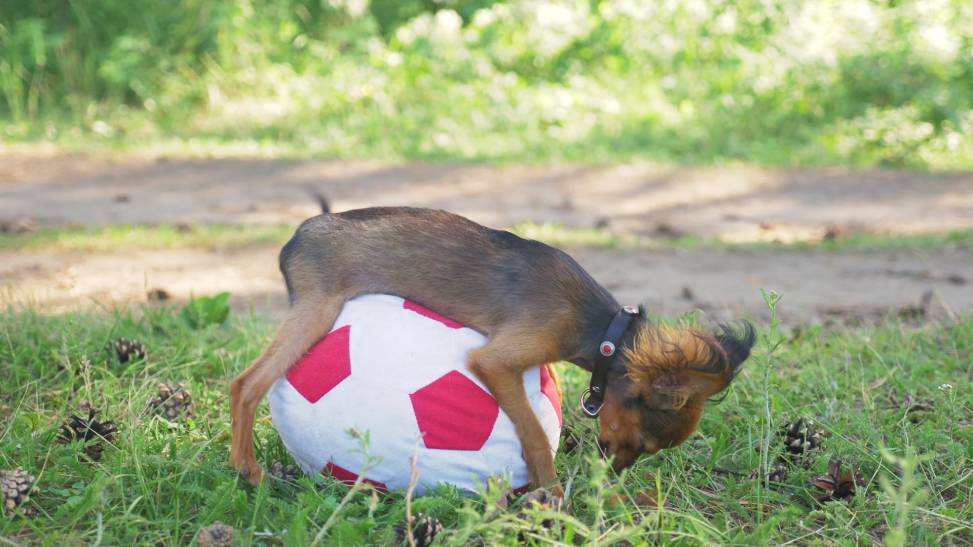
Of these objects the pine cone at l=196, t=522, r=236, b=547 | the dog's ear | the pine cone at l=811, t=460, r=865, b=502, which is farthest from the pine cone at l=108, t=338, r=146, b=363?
the pine cone at l=811, t=460, r=865, b=502

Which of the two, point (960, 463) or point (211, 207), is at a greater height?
point (211, 207)

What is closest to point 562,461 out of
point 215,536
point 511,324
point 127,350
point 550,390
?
point 550,390

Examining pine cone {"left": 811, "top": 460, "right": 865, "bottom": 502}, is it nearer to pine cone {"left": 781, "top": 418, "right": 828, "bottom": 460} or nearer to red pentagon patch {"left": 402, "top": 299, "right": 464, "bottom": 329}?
pine cone {"left": 781, "top": 418, "right": 828, "bottom": 460}

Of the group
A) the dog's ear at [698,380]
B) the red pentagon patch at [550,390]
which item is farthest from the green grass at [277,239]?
the dog's ear at [698,380]

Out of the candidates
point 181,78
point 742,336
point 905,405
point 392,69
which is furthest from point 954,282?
point 181,78

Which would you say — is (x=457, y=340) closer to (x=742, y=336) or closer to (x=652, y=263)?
(x=742, y=336)

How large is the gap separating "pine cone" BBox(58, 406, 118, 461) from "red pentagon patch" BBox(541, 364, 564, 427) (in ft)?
5.09

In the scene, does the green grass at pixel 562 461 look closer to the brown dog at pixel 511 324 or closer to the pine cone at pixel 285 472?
the pine cone at pixel 285 472

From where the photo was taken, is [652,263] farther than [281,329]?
Yes

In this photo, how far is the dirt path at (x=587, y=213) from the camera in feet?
21.5

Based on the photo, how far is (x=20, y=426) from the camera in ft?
12.4

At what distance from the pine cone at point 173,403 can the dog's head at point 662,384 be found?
1.62 meters

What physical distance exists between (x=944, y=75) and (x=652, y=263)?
22.8ft

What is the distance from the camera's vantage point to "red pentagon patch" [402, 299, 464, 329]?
3.67 m
